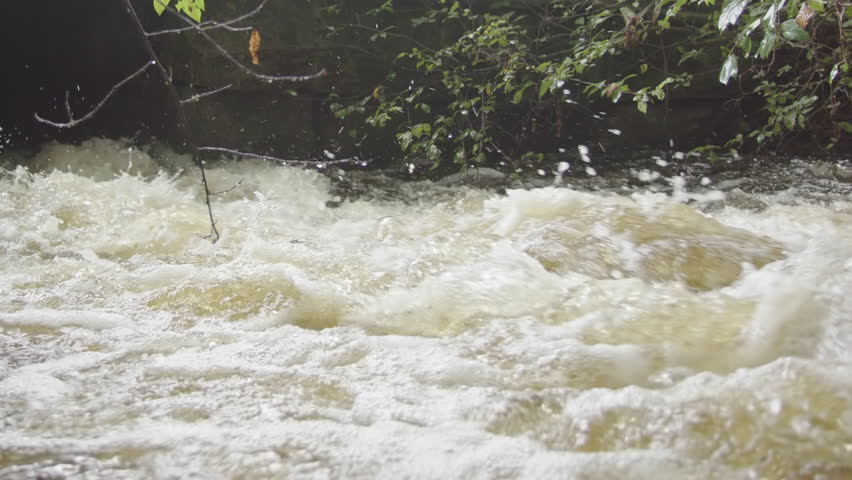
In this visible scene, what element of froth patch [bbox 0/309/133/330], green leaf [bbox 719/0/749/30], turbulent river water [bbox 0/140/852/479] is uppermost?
green leaf [bbox 719/0/749/30]

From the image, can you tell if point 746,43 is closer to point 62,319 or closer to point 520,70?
point 520,70

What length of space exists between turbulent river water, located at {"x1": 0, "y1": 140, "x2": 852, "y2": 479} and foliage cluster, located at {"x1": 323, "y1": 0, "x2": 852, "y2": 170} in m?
1.13

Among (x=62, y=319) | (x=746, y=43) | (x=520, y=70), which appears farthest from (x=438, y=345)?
(x=520, y=70)

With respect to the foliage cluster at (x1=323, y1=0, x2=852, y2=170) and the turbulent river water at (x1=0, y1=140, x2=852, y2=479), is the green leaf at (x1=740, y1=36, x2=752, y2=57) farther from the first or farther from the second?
the foliage cluster at (x1=323, y1=0, x2=852, y2=170)

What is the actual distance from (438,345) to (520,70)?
2873 mm

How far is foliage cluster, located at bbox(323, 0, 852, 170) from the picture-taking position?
3877 mm

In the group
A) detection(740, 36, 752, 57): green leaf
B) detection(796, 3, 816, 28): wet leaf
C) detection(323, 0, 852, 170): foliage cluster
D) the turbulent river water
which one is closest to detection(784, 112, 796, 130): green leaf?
detection(323, 0, 852, 170): foliage cluster

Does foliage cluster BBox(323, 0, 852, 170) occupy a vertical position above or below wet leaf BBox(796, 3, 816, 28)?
below

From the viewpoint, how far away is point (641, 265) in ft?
7.29

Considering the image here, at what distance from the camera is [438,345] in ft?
5.58

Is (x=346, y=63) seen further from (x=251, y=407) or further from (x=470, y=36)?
(x=251, y=407)

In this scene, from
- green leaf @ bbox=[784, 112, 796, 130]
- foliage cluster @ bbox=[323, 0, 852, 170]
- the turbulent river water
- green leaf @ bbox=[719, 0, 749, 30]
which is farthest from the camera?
foliage cluster @ bbox=[323, 0, 852, 170]

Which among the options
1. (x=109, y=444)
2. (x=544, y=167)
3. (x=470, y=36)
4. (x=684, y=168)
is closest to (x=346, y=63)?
(x=470, y=36)

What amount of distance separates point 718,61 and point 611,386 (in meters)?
3.70
